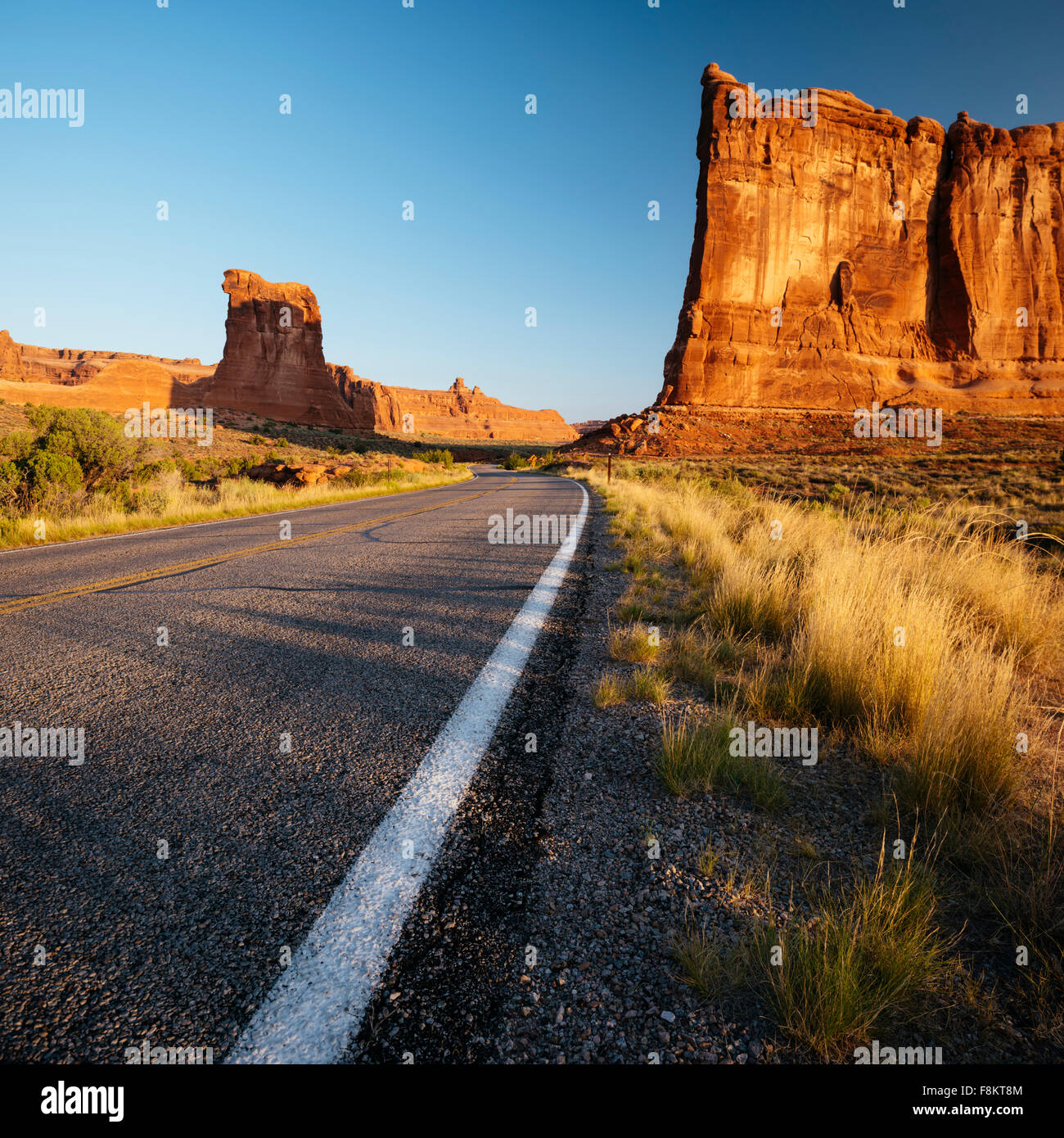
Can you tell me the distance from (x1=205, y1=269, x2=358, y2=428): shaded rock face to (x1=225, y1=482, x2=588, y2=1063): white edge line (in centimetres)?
9450

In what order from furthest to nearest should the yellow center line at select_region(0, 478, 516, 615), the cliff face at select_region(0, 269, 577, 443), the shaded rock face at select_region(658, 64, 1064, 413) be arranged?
the cliff face at select_region(0, 269, 577, 443) → the shaded rock face at select_region(658, 64, 1064, 413) → the yellow center line at select_region(0, 478, 516, 615)

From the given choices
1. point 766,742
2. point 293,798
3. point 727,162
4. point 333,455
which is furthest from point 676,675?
point 727,162

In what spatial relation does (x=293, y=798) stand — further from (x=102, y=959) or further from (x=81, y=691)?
(x=81, y=691)

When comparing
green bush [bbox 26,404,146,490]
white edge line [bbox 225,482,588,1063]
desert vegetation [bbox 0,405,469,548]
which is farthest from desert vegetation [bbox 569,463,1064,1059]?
green bush [bbox 26,404,146,490]

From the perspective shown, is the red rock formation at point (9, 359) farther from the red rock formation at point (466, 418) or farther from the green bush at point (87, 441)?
the green bush at point (87, 441)

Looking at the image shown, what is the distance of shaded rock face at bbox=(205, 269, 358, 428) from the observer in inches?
3497

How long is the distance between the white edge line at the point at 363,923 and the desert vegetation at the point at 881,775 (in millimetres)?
734

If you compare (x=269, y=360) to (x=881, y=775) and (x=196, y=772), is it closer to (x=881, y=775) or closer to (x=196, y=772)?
(x=196, y=772)

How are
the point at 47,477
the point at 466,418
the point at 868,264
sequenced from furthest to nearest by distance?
the point at 466,418 < the point at 868,264 < the point at 47,477

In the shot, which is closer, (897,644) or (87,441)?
(897,644)

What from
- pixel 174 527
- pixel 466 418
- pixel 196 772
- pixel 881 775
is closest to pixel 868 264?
pixel 174 527

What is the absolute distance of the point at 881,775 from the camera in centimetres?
226

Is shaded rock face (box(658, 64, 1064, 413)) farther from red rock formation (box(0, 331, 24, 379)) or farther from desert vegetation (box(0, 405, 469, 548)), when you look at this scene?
red rock formation (box(0, 331, 24, 379))

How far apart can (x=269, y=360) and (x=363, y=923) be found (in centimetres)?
10337
